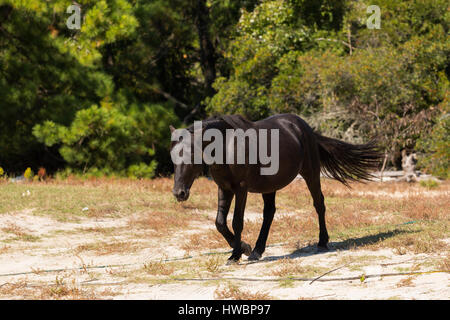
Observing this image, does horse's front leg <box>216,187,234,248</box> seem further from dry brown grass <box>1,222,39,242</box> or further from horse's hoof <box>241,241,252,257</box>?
dry brown grass <box>1,222,39,242</box>

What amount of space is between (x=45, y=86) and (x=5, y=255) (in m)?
12.2

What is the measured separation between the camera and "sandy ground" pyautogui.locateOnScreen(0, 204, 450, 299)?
5.43 m

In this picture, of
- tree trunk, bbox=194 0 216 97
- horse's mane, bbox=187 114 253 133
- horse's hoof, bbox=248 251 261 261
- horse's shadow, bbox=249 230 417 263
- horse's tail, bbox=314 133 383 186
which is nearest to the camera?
horse's mane, bbox=187 114 253 133

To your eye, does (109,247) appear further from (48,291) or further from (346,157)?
(346,157)

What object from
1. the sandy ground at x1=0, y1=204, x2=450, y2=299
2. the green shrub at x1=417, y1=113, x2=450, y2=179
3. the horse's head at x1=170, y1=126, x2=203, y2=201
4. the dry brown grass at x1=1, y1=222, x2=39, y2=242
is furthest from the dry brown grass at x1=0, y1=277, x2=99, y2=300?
the green shrub at x1=417, y1=113, x2=450, y2=179

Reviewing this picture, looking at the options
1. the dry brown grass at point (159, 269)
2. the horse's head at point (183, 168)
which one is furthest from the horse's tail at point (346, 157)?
the dry brown grass at point (159, 269)

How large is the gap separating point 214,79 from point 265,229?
655 inches

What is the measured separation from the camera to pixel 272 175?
24.2ft

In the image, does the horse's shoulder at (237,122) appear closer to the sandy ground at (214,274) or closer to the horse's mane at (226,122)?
the horse's mane at (226,122)

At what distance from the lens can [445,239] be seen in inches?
299

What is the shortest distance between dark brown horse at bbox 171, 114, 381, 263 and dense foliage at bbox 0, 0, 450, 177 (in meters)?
9.96

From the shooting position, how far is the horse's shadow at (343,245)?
749 cm

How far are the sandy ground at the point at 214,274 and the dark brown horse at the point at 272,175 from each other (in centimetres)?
44

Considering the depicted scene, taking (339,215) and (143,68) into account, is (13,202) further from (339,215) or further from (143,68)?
(143,68)
